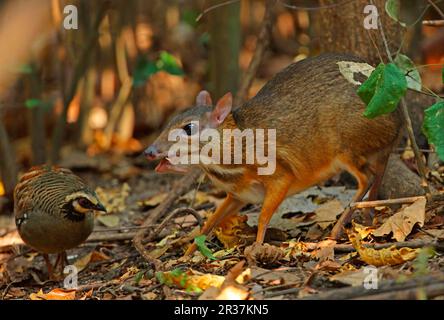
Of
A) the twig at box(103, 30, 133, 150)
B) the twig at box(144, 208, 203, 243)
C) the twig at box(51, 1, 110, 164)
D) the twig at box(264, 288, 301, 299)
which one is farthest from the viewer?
the twig at box(103, 30, 133, 150)

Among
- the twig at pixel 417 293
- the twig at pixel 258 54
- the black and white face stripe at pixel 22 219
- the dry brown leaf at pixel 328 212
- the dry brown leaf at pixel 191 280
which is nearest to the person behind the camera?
the twig at pixel 417 293

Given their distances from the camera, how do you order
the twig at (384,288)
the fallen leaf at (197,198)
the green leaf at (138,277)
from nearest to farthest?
the twig at (384,288), the green leaf at (138,277), the fallen leaf at (197,198)

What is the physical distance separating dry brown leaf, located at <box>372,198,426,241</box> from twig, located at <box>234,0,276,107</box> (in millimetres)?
2502

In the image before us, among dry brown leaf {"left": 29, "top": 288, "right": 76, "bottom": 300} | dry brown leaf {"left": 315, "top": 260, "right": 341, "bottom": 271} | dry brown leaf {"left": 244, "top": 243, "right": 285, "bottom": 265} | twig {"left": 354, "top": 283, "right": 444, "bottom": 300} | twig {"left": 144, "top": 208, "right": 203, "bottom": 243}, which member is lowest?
twig {"left": 354, "top": 283, "right": 444, "bottom": 300}

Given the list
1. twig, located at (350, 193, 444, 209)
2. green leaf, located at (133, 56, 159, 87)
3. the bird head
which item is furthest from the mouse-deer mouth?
green leaf, located at (133, 56, 159, 87)

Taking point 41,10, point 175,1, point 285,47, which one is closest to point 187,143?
point 41,10

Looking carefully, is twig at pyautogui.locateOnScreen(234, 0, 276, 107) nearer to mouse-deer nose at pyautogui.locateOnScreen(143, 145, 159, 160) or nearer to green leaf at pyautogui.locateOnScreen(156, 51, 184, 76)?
green leaf at pyautogui.locateOnScreen(156, 51, 184, 76)

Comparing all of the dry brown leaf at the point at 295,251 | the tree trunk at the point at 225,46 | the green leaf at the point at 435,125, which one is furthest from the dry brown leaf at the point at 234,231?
the tree trunk at the point at 225,46

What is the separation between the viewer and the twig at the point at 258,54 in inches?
319

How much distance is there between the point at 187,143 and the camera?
6258mm

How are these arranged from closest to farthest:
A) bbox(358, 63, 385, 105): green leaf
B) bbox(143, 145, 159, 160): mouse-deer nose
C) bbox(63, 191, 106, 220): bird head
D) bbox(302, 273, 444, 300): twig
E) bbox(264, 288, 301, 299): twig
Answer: bbox(302, 273, 444, 300): twig < bbox(264, 288, 301, 299): twig < bbox(358, 63, 385, 105): green leaf < bbox(143, 145, 159, 160): mouse-deer nose < bbox(63, 191, 106, 220): bird head

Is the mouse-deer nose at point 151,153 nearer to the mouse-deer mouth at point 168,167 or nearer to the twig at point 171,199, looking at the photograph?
the mouse-deer mouth at point 168,167

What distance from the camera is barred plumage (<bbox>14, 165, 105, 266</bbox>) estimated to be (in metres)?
7.19

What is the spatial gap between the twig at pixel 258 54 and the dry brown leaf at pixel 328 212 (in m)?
1.59
